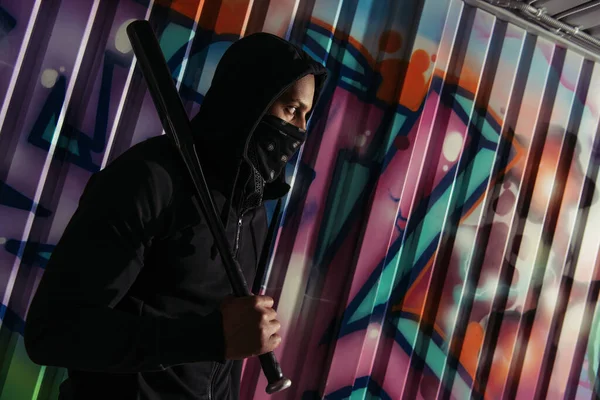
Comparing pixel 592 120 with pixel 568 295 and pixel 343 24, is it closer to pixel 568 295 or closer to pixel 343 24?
pixel 568 295

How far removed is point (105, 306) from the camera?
85 cm

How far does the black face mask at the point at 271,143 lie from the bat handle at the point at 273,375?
49 cm

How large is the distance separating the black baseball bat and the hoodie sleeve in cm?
12

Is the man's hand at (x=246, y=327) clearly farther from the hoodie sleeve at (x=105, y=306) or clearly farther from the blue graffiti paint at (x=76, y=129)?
the blue graffiti paint at (x=76, y=129)

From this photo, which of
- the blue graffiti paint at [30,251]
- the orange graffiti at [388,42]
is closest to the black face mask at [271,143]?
the blue graffiti paint at [30,251]

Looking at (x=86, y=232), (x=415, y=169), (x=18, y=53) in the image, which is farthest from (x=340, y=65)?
(x=86, y=232)

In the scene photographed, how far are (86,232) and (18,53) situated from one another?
1.22 metres

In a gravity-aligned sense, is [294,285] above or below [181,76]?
below

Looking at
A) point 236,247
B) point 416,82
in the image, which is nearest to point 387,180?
point 416,82

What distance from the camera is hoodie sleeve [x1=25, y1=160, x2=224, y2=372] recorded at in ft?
2.69

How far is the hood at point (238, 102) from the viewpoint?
1146mm

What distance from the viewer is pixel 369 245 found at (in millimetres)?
2184

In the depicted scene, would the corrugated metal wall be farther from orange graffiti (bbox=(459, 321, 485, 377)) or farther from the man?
the man

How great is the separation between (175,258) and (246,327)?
0.24m
